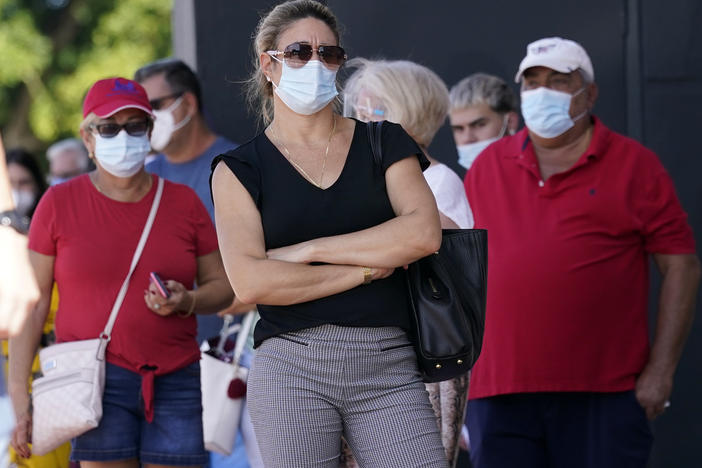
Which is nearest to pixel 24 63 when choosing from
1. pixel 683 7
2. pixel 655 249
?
pixel 683 7

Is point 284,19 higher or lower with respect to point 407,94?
higher

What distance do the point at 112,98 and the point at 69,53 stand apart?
15562 millimetres

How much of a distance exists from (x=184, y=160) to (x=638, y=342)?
2.65m

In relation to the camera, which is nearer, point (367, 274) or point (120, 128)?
point (367, 274)

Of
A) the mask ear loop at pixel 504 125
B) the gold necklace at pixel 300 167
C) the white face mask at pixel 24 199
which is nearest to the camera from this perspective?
the gold necklace at pixel 300 167

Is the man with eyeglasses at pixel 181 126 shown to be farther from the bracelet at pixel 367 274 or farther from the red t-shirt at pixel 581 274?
the bracelet at pixel 367 274

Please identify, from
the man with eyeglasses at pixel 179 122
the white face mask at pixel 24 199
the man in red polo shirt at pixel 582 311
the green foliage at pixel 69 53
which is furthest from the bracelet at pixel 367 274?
the green foliage at pixel 69 53

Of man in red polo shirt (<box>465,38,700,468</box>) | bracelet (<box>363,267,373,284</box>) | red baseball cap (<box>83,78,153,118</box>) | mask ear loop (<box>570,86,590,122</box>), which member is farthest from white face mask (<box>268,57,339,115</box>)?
mask ear loop (<box>570,86,590,122</box>)

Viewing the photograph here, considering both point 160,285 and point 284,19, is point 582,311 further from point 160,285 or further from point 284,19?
point 284,19

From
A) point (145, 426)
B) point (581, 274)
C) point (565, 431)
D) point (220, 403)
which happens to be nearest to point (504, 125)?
point (581, 274)

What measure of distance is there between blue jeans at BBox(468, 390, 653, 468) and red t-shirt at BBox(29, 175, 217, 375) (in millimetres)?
1330

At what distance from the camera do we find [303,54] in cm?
365

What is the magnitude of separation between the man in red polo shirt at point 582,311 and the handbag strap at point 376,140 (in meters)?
1.45

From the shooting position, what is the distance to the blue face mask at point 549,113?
16.6 feet
